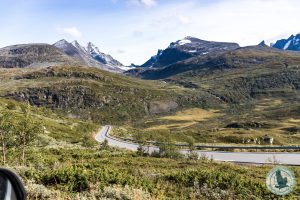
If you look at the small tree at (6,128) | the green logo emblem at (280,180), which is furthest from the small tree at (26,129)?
the green logo emblem at (280,180)

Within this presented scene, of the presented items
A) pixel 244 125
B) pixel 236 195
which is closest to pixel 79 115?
pixel 244 125

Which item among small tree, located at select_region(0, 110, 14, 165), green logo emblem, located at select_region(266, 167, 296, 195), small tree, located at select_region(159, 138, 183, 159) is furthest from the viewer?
small tree, located at select_region(159, 138, 183, 159)

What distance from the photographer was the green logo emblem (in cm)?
601

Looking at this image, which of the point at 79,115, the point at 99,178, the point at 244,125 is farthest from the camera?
the point at 79,115

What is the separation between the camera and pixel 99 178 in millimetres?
11477

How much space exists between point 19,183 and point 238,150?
43766 mm

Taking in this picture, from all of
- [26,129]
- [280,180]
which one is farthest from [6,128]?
[280,180]

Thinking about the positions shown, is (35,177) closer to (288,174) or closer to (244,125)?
(288,174)

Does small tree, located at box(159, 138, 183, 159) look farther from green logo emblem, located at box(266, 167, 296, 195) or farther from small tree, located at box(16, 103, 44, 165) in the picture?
green logo emblem, located at box(266, 167, 296, 195)

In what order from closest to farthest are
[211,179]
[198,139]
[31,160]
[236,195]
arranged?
1. [236,195]
2. [211,179]
3. [31,160]
4. [198,139]

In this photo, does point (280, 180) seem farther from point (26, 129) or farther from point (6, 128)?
point (6, 128)

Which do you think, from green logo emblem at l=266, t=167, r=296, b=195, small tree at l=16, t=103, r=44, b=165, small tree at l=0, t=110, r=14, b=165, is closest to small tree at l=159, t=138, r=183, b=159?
small tree at l=16, t=103, r=44, b=165

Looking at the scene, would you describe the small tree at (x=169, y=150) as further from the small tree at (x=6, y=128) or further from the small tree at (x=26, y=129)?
the small tree at (x=6, y=128)

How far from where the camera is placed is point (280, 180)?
6.12 m
